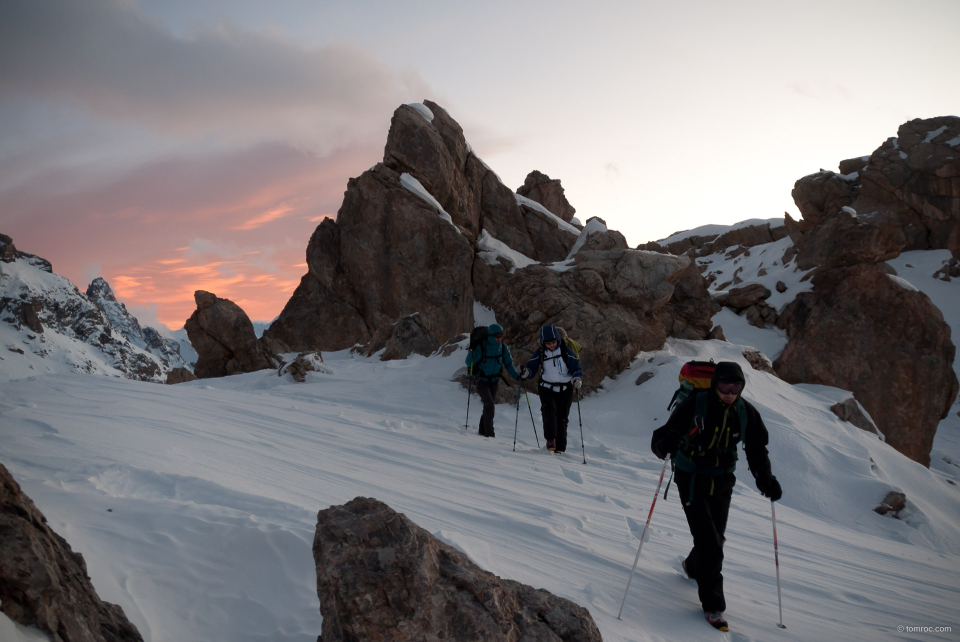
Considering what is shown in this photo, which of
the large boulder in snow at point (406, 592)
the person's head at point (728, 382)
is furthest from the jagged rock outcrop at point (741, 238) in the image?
the large boulder in snow at point (406, 592)

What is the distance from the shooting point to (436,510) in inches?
202

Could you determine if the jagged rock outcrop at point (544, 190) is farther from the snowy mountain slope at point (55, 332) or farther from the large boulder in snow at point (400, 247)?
the snowy mountain slope at point (55, 332)

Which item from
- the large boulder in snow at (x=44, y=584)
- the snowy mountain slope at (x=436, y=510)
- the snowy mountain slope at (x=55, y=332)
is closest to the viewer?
the large boulder in snow at (x=44, y=584)

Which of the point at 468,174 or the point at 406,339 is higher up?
the point at 468,174

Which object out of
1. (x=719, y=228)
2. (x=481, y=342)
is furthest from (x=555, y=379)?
(x=719, y=228)

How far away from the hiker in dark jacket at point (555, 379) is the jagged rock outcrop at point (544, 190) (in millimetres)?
28649

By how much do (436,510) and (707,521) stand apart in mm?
2423

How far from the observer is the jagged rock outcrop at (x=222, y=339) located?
2338 centimetres

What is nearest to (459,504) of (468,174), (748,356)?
(748,356)

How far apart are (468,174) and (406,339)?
1428cm

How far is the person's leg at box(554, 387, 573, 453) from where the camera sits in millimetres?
8719

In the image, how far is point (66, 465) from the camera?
4699 millimetres

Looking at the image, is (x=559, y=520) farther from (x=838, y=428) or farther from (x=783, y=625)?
(x=838, y=428)

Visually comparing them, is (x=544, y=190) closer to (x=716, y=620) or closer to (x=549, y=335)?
(x=549, y=335)
